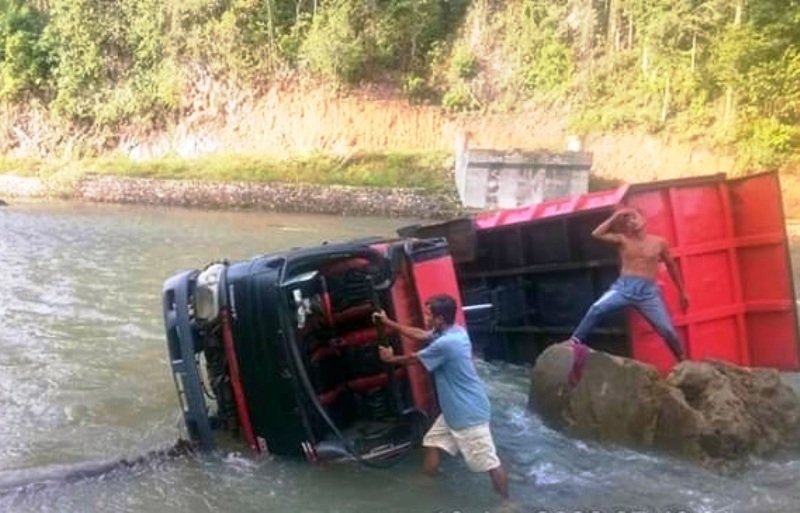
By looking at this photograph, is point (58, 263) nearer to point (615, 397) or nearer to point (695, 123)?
point (615, 397)

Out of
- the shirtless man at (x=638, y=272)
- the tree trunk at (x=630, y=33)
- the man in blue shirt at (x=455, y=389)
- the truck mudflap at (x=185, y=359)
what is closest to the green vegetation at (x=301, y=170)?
the tree trunk at (x=630, y=33)

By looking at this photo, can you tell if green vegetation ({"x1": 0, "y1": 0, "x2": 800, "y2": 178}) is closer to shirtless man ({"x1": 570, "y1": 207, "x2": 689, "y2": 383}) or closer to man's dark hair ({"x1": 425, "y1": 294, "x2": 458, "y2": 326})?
shirtless man ({"x1": 570, "y1": 207, "x2": 689, "y2": 383})

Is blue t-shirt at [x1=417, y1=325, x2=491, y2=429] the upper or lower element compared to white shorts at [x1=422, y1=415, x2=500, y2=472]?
upper

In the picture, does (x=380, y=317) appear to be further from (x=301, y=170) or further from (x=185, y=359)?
(x=301, y=170)

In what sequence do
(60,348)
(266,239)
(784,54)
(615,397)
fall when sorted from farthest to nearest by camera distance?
1. (784,54)
2. (266,239)
3. (60,348)
4. (615,397)

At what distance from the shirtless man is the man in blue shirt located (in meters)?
1.70

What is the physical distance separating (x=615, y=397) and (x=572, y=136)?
23.0 meters

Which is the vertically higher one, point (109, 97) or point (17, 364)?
point (109, 97)

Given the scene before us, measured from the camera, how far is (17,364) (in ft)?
32.2

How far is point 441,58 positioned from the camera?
33906 millimetres

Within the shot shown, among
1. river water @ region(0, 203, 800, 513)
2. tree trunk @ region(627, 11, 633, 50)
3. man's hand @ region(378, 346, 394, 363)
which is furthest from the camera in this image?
tree trunk @ region(627, 11, 633, 50)

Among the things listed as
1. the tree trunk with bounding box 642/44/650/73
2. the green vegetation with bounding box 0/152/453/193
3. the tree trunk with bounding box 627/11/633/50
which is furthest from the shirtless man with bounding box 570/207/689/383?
the tree trunk with bounding box 627/11/633/50

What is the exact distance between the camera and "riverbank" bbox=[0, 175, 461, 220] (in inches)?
1055

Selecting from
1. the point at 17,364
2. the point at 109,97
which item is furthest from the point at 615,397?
the point at 109,97
